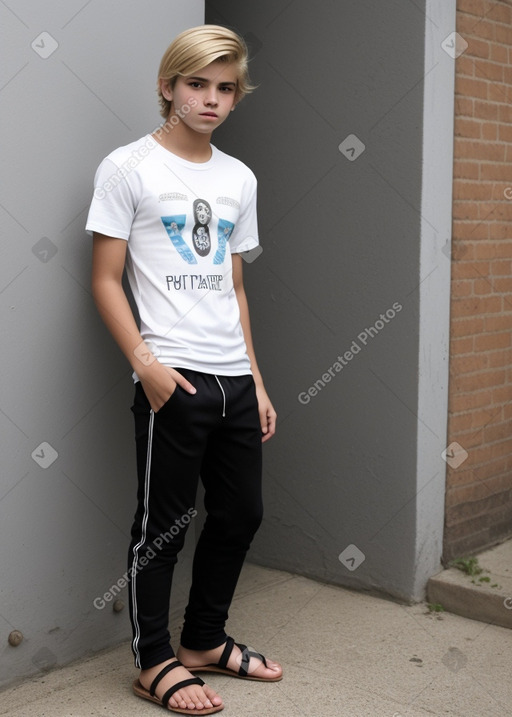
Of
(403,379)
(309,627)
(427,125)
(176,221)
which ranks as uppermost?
(176,221)

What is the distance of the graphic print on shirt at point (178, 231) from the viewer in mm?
2902

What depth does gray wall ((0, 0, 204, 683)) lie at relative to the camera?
9.66ft

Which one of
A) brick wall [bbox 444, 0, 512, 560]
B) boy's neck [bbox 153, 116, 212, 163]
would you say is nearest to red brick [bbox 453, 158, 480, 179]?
brick wall [bbox 444, 0, 512, 560]

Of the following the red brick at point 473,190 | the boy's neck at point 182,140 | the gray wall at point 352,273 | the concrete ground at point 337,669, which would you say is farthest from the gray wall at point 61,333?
the red brick at point 473,190

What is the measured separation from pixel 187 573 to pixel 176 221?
145 centimetres

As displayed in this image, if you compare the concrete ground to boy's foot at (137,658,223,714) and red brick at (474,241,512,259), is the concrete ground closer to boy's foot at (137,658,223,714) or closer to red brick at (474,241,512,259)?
boy's foot at (137,658,223,714)

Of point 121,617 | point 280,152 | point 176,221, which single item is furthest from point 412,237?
point 121,617

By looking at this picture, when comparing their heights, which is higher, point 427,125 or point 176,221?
point 176,221

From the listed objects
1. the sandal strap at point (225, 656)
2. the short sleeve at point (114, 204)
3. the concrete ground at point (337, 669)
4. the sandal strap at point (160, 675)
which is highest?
the short sleeve at point (114, 204)

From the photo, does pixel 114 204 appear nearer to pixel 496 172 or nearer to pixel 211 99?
pixel 211 99

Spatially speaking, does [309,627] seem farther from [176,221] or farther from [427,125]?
A: [427,125]

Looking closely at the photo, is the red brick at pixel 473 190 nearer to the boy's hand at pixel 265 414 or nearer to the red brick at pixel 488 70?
the red brick at pixel 488 70

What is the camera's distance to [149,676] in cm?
300

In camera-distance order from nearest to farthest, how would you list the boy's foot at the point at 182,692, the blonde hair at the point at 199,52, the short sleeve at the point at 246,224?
the blonde hair at the point at 199,52
the boy's foot at the point at 182,692
the short sleeve at the point at 246,224
